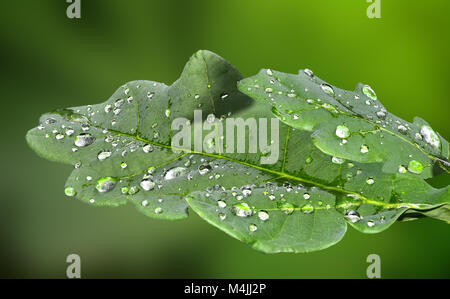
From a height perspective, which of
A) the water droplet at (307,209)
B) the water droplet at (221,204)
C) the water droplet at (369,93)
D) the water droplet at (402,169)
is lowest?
the water droplet at (307,209)

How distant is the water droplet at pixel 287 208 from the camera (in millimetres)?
394

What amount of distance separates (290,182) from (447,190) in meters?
0.15

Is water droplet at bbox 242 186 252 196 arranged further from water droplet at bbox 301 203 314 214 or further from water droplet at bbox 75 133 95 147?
water droplet at bbox 75 133 95 147

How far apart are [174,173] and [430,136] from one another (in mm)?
296

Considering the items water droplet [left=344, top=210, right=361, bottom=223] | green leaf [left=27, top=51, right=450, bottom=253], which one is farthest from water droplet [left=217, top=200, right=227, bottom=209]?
water droplet [left=344, top=210, right=361, bottom=223]

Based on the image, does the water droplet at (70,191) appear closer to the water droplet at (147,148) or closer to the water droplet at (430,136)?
the water droplet at (147,148)

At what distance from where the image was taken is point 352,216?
0.40 metres

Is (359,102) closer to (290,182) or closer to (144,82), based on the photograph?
(290,182)

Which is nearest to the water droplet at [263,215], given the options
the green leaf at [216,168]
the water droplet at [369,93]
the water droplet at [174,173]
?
the green leaf at [216,168]

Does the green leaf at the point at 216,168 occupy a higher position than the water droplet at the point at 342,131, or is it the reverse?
the water droplet at the point at 342,131

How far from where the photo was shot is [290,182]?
45 centimetres

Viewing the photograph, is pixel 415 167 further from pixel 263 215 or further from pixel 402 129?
pixel 263 215

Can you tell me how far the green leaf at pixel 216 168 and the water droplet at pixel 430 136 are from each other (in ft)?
0.26

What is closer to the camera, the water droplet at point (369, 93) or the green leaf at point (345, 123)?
the green leaf at point (345, 123)
